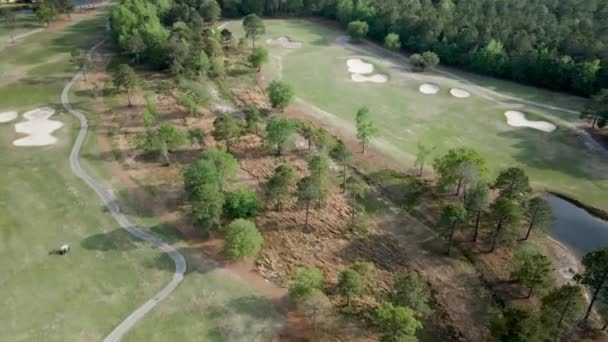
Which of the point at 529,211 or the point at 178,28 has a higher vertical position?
the point at 178,28

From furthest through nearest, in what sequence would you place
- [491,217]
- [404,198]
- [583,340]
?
[404,198] < [491,217] < [583,340]

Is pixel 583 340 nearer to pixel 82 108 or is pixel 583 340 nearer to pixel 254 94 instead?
pixel 254 94

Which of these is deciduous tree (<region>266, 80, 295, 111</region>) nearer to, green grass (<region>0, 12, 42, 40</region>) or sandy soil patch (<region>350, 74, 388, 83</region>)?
sandy soil patch (<region>350, 74, 388, 83</region>)

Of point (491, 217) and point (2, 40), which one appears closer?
point (491, 217)

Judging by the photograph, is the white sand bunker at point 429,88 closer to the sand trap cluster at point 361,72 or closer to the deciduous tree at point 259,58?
the sand trap cluster at point 361,72

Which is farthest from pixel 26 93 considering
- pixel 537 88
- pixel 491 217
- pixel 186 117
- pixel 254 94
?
pixel 537 88

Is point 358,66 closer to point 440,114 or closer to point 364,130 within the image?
point 440,114
